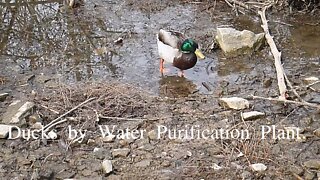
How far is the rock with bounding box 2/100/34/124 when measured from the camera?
5020 mm

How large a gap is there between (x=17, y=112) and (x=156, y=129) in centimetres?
127

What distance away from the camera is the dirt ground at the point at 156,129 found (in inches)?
173

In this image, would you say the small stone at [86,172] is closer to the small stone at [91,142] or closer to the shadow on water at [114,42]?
the small stone at [91,142]

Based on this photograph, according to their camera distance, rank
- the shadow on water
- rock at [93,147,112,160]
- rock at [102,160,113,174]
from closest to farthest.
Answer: rock at [102,160,113,174] → rock at [93,147,112,160] → the shadow on water

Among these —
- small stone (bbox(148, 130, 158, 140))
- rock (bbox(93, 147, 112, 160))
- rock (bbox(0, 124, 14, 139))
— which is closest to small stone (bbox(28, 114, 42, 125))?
rock (bbox(0, 124, 14, 139))

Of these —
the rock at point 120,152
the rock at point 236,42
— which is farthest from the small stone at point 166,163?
the rock at point 236,42

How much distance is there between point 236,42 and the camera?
21.9ft

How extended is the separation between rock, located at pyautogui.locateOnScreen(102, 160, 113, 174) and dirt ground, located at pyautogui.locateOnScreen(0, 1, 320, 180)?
0.04m

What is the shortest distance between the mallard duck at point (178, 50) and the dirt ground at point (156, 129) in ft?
0.69

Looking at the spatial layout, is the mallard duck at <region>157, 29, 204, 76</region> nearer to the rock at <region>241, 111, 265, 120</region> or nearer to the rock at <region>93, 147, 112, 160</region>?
the rock at <region>241, 111, 265, 120</region>

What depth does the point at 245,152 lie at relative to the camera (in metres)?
4.50

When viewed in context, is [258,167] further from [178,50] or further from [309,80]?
[178,50]

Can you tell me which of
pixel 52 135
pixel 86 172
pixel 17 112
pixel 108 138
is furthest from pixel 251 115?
pixel 17 112

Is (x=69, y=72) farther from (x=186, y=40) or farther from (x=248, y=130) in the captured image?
(x=248, y=130)
